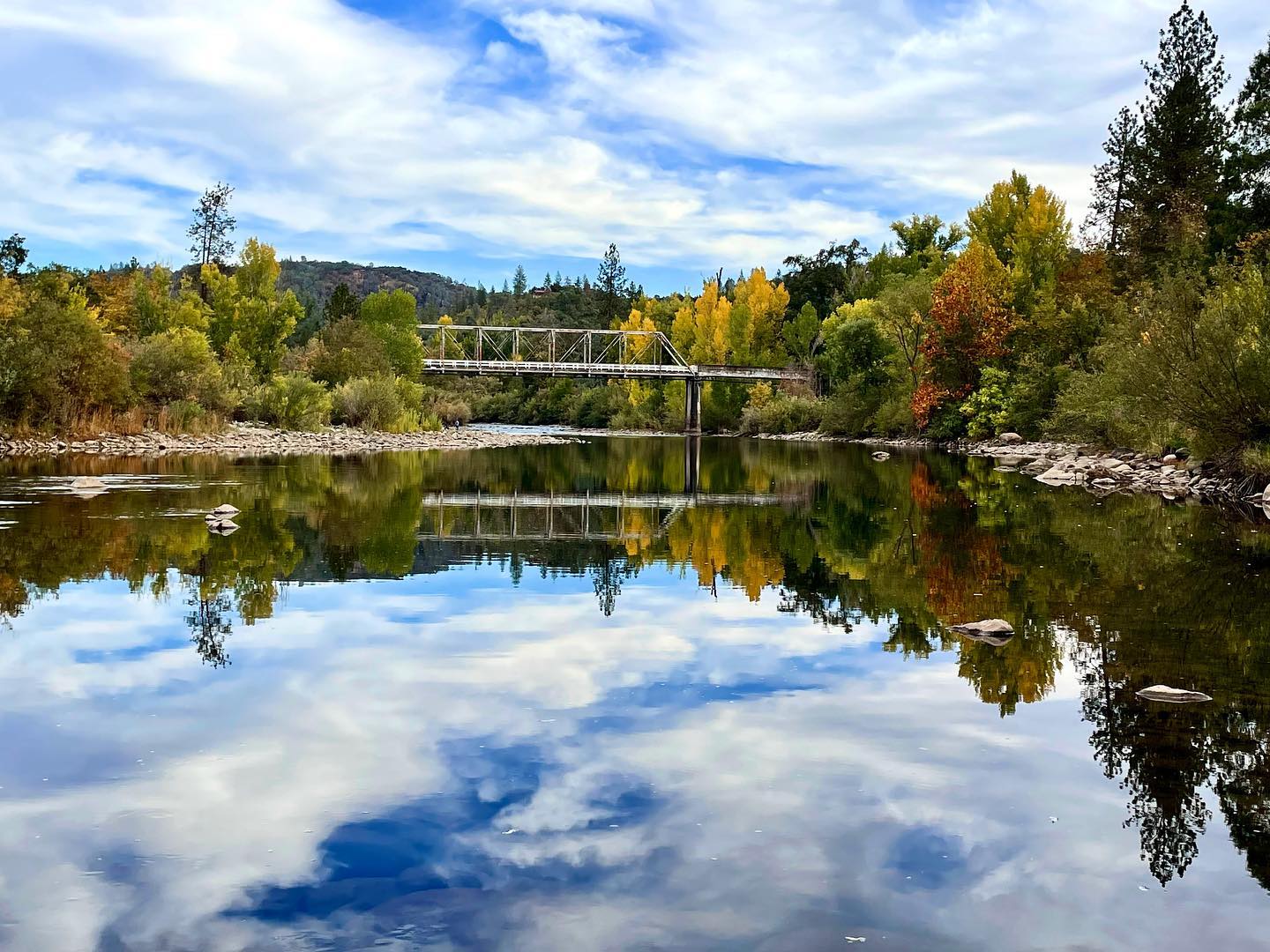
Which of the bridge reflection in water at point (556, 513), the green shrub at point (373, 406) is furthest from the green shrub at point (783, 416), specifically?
the bridge reflection in water at point (556, 513)

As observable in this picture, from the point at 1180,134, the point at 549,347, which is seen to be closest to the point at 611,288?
the point at 549,347

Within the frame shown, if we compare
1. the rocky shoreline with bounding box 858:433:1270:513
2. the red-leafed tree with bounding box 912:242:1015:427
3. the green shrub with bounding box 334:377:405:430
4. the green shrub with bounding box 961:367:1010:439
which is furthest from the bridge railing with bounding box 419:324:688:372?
the rocky shoreline with bounding box 858:433:1270:513

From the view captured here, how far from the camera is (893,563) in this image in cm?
1616

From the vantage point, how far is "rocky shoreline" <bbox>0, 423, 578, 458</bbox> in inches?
1473

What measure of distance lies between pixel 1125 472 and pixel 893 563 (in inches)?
784

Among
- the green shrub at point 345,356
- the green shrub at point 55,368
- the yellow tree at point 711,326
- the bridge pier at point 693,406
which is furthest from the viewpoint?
the yellow tree at point 711,326

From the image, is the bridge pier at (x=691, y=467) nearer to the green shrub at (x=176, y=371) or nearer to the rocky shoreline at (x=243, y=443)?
the rocky shoreline at (x=243, y=443)

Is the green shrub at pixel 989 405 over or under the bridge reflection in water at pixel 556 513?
over

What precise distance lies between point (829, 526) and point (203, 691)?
14.6 meters

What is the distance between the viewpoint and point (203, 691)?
8.55 metres

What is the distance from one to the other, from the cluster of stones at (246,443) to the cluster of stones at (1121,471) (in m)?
26.3

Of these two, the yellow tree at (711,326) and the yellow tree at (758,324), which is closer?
the yellow tree at (758,324)

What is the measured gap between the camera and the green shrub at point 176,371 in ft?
147

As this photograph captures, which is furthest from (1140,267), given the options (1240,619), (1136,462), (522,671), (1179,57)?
(522,671)
